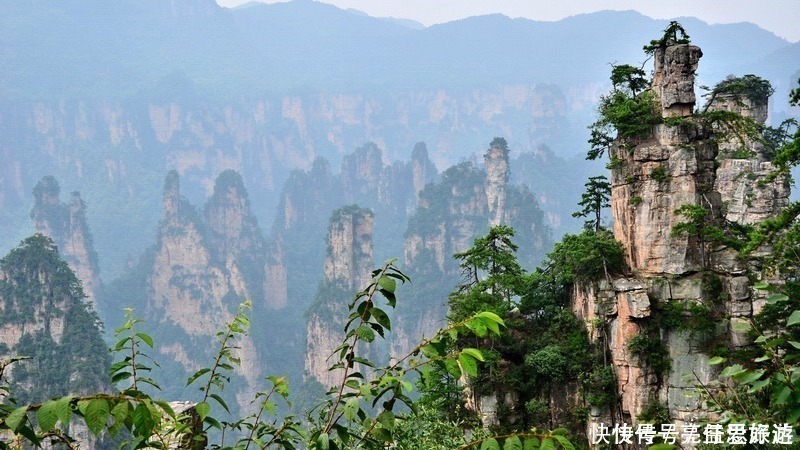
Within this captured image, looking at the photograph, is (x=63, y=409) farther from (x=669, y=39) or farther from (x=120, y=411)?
(x=669, y=39)

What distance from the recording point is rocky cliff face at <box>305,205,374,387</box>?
60.1m

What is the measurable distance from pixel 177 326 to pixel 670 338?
2536 inches

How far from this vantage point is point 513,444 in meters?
2.48

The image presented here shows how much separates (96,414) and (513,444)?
1.50m

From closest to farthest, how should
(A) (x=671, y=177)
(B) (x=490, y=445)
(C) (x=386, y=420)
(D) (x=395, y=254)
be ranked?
(B) (x=490, y=445) → (C) (x=386, y=420) → (A) (x=671, y=177) → (D) (x=395, y=254)

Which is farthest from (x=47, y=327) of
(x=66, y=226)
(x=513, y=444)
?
(x=513, y=444)

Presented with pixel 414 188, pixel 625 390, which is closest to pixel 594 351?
pixel 625 390

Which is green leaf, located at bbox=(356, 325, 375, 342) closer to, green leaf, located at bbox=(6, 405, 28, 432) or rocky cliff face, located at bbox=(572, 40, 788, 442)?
green leaf, located at bbox=(6, 405, 28, 432)

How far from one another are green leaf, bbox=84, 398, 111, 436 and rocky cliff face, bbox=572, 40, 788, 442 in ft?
Answer: 55.7

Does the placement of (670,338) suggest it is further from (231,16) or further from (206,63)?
(231,16)

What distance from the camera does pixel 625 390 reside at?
1772 cm

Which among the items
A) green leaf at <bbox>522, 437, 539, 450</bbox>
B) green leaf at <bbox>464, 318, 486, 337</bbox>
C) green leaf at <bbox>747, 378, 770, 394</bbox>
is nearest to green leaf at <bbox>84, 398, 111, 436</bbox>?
green leaf at <bbox>464, 318, 486, 337</bbox>

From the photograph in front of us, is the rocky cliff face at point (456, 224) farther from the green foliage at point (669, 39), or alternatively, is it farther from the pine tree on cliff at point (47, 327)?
the green foliage at point (669, 39)

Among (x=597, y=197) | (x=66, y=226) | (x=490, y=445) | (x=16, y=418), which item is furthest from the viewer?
(x=66, y=226)
